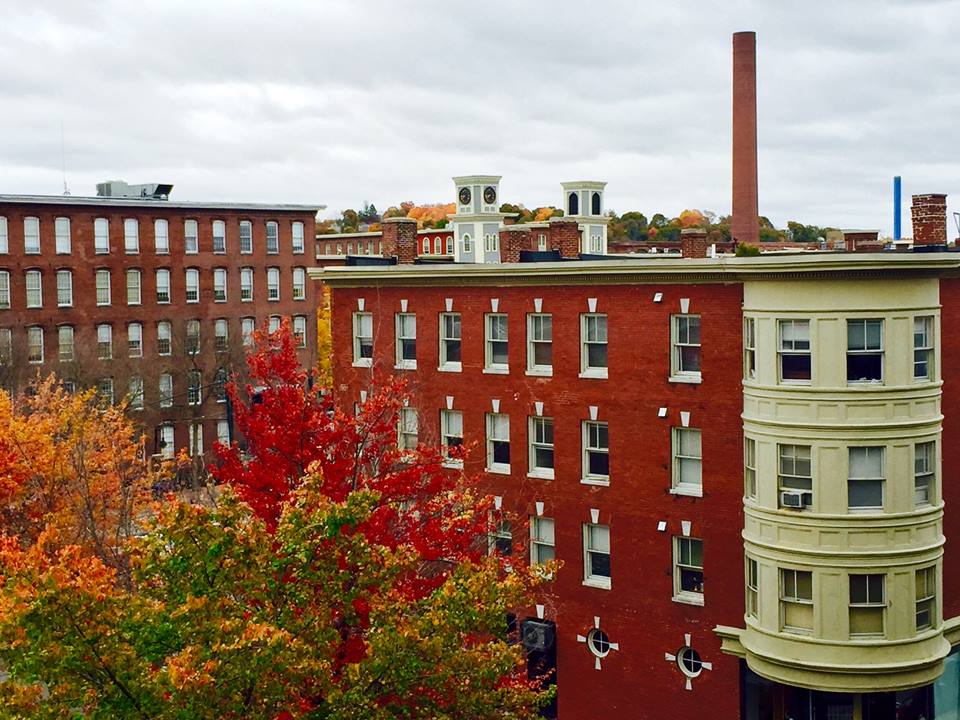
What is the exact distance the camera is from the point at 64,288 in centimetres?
8069

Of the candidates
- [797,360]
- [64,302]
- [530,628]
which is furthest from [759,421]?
[64,302]

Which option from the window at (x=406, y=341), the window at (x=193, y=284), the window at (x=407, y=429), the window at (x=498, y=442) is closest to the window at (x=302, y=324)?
the window at (x=193, y=284)

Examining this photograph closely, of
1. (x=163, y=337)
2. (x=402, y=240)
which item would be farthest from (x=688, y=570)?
(x=163, y=337)

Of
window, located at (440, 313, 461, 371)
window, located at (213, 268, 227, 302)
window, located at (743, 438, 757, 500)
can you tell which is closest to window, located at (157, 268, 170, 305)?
window, located at (213, 268, 227, 302)

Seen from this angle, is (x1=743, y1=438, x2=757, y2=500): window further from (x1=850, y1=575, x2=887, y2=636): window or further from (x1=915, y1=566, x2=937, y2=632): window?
(x1=915, y1=566, x2=937, y2=632): window

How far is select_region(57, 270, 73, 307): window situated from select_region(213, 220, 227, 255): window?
1043 cm

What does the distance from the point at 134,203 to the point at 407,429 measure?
45.8 metres

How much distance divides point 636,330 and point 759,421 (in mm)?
4886

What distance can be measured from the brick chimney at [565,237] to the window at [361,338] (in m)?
7.20

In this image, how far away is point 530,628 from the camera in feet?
131

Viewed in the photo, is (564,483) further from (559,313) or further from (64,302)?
(64,302)

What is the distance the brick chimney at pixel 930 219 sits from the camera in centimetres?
3878

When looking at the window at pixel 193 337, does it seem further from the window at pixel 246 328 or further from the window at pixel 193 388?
the window at pixel 246 328

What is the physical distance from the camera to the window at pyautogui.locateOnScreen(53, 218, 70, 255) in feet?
262
